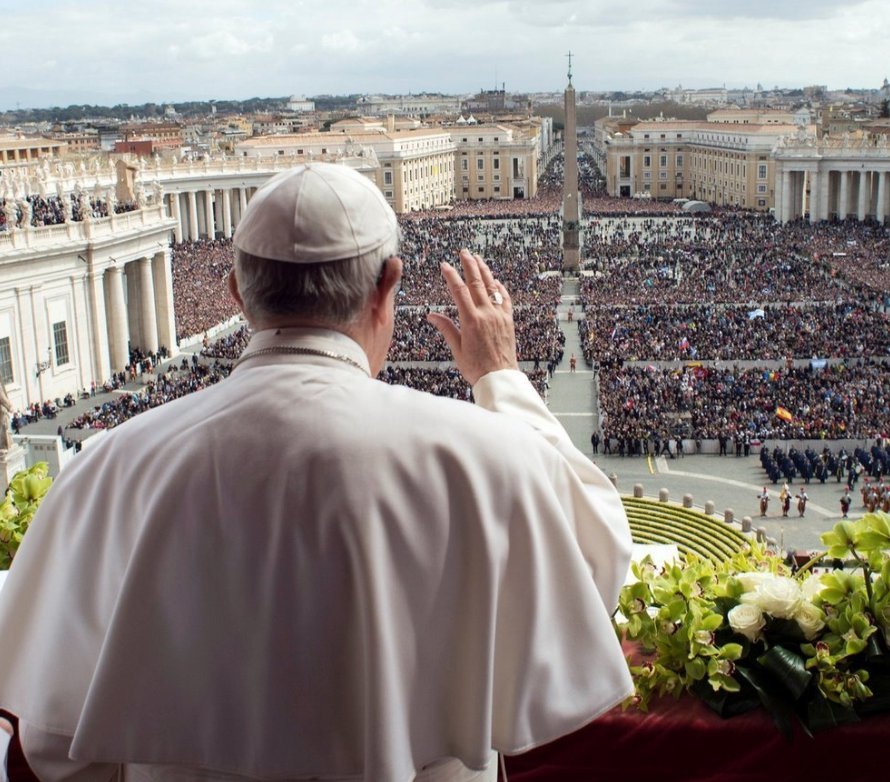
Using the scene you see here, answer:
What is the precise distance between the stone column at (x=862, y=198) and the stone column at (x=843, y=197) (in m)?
0.76

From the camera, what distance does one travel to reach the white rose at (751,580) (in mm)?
4197

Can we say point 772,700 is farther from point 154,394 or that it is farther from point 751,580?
point 154,394

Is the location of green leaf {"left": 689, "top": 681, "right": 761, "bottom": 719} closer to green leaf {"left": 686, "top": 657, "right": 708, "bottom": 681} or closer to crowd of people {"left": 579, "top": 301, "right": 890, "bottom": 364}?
green leaf {"left": 686, "top": 657, "right": 708, "bottom": 681}

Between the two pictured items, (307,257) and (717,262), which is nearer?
(307,257)

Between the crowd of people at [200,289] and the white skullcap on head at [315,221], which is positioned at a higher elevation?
the white skullcap on head at [315,221]

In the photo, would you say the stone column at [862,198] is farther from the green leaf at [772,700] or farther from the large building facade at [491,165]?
the green leaf at [772,700]

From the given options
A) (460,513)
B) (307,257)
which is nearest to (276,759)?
(460,513)

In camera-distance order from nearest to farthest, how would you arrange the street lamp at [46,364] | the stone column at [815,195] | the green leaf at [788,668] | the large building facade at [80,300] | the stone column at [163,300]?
1. the green leaf at [788,668]
2. the large building facade at [80,300]
3. the street lamp at [46,364]
4. the stone column at [163,300]
5. the stone column at [815,195]

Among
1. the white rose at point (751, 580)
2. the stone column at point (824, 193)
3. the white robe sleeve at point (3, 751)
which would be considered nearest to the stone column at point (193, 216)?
the stone column at point (824, 193)

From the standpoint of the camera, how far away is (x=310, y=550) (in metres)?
2.38

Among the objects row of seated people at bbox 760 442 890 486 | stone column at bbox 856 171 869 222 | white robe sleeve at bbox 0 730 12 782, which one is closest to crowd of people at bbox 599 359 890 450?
row of seated people at bbox 760 442 890 486

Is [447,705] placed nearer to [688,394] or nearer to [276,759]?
[276,759]

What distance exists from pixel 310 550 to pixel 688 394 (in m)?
28.0

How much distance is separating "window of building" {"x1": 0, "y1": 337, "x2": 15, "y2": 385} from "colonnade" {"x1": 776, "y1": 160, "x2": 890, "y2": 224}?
5525 cm
